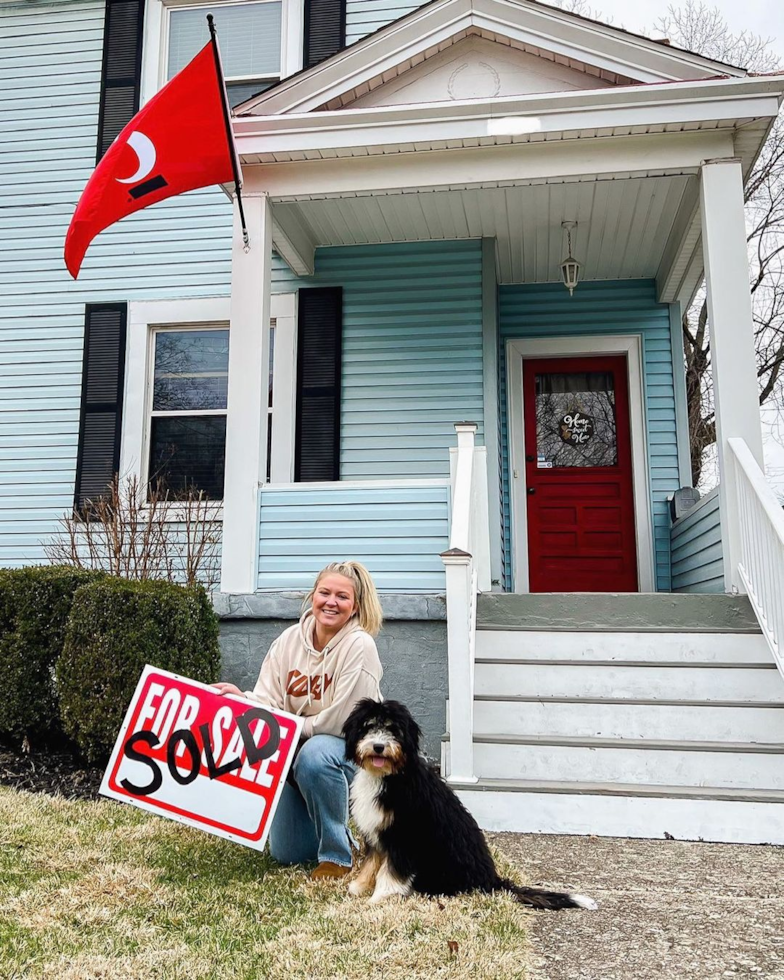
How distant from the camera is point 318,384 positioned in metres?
6.79

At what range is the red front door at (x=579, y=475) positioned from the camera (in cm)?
709

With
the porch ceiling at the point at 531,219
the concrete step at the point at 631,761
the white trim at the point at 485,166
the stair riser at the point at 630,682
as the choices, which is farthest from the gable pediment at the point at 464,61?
the concrete step at the point at 631,761

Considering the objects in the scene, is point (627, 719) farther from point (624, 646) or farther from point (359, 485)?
point (359, 485)

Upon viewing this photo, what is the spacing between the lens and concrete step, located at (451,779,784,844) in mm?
3610

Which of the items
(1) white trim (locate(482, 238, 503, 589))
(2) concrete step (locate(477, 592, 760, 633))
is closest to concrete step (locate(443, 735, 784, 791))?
(2) concrete step (locate(477, 592, 760, 633))

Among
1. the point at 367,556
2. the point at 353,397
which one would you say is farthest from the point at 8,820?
the point at 353,397

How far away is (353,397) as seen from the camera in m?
6.83

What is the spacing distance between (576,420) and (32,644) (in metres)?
4.68

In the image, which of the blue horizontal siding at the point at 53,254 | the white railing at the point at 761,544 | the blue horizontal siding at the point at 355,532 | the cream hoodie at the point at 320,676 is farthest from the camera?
the blue horizontal siding at the point at 53,254

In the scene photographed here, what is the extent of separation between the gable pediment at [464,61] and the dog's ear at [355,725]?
13.7 feet

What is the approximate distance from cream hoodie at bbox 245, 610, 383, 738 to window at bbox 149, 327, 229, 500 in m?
3.89

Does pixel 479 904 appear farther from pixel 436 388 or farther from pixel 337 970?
pixel 436 388

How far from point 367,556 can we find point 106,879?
2837mm

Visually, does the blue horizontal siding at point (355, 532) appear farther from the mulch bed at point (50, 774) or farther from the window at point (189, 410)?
the window at point (189, 410)
